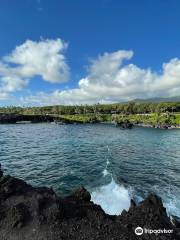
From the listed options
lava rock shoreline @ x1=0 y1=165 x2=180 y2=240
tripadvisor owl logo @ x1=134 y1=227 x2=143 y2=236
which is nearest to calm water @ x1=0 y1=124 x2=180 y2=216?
lava rock shoreline @ x1=0 y1=165 x2=180 y2=240

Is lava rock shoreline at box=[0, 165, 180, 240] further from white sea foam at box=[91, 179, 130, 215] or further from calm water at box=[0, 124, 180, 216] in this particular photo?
calm water at box=[0, 124, 180, 216]

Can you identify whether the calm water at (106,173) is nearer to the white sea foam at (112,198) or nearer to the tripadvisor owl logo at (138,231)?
the white sea foam at (112,198)

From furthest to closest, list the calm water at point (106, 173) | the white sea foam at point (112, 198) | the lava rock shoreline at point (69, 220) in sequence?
the calm water at point (106, 173) → the white sea foam at point (112, 198) → the lava rock shoreline at point (69, 220)

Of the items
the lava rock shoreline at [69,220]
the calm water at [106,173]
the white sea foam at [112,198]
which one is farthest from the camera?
the calm water at [106,173]

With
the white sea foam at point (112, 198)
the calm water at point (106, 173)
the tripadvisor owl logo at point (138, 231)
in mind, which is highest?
the tripadvisor owl logo at point (138, 231)

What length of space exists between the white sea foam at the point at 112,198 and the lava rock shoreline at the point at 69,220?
27.8ft

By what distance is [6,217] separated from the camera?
21.3 meters

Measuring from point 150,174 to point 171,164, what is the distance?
11520mm

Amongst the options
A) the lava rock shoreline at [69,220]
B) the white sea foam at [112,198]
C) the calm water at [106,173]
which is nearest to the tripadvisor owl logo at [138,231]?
the lava rock shoreline at [69,220]

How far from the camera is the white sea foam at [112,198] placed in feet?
104

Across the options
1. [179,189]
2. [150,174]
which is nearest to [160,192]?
[179,189]

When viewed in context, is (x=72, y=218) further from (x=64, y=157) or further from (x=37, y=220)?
(x=64, y=157)

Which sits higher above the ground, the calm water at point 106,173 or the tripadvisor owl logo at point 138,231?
the tripadvisor owl logo at point 138,231

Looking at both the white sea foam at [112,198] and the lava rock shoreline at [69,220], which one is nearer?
the lava rock shoreline at [69,220]
